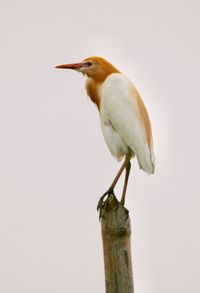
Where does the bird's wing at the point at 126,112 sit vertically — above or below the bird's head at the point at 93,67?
below

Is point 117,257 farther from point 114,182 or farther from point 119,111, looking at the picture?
point 119,111

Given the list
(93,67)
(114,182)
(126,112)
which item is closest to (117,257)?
(114,182)

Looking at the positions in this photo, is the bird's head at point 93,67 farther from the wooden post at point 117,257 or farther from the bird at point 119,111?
the wooden post at point 117,257

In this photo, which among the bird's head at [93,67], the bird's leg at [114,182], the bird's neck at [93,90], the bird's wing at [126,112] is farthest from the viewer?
the bird's neck at [93,90]

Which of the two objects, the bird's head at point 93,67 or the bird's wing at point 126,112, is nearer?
the bird's wing at point 126,112

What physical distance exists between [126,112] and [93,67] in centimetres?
55

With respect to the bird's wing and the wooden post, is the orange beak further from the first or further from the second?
the wooden post

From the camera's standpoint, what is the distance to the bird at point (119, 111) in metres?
4.91

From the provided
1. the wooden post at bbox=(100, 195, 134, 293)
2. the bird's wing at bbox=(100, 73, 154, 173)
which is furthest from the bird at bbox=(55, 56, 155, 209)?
the wooden post at bbox=(100, 195, 134, 293)

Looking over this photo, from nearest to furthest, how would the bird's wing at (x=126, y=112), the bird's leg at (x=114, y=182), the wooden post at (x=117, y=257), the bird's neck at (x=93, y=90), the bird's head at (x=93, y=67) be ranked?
the wooden post at (x=117, y=257) → the bird's leg at (x=114, y=182) → the bird's wing at (x=126, y=112) → the bird's head at (x=93, y=67) → the bird's neck at (x=93, y=90)

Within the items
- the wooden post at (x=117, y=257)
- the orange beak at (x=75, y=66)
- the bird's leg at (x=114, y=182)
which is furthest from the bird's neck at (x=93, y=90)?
the wooden post at (x=117, y=257)

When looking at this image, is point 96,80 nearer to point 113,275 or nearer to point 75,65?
point 75,65

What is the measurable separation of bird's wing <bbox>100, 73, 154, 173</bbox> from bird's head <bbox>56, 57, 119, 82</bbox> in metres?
0.08

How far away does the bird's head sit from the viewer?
5.04 m
